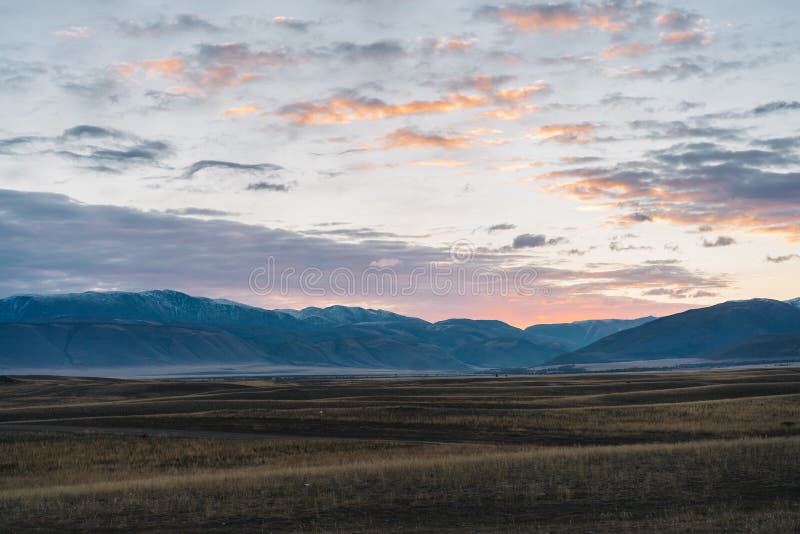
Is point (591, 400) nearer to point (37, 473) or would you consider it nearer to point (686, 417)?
point (686, 417)

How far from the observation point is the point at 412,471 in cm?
3025

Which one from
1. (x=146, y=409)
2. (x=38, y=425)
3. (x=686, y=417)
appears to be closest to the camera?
(x=686, y=417)

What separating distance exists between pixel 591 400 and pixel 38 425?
4828 centimetres

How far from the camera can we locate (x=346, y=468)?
3281 centimetres

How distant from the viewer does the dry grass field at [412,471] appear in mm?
22484

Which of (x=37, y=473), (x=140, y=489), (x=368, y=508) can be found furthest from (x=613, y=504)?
(x=37, y=473)

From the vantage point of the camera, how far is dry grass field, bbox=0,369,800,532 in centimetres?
2248

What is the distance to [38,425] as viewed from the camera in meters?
59.0

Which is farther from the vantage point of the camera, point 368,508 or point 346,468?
point 346,468

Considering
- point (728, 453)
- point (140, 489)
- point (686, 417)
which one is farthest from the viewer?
point (686, 417)

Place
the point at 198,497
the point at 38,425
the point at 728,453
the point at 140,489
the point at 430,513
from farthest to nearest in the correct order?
the point at 38,425, the point at 728,453, the point at 140,489, the point at 198,497, the point at 430,513

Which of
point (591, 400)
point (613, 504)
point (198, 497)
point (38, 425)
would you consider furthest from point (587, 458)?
point (591, 400)

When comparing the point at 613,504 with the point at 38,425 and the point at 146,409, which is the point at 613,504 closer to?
the point at 38,425

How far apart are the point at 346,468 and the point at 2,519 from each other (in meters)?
13.0
